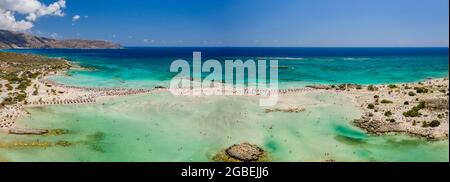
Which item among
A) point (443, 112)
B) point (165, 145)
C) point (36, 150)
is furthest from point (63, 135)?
point (443, 112)

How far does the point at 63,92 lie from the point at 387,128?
46.9 meters

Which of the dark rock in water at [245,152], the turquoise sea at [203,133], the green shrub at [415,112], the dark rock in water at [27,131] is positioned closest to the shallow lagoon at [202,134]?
the turquoise sea at [203,133]

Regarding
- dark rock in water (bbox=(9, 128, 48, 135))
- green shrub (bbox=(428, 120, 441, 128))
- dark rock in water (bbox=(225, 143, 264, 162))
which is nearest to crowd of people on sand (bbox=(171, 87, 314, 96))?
green shrub (bbox=(428, 120, 441, 128))

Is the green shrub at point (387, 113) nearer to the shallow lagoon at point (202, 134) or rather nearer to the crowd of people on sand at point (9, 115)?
the shallow lagoon at point (202, 134)

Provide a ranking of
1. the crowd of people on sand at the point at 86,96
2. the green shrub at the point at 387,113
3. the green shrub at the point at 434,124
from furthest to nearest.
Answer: the crowd of people on sand at the point at 86,96
the green shrub at the point at 387,113
the green shrub at the point at 434,124

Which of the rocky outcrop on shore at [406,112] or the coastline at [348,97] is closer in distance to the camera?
the coastline at [348,97]

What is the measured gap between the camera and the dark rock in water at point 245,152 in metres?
31.4

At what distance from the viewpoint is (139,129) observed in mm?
40781

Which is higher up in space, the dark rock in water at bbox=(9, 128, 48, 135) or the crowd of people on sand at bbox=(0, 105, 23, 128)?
the crowd of people on sand at bbox=(0, 105, 23, 128)

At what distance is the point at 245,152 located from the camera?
105 feet

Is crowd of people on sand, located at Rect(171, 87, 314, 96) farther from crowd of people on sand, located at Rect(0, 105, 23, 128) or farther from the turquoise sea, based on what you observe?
crowd of people on sand, located at Rect(0, 105, 23, 128)

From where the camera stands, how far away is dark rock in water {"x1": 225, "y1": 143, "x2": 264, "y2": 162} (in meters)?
31.4

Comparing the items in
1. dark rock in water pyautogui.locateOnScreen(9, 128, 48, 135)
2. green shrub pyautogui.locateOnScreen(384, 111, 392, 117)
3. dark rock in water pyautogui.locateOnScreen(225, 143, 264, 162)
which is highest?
green shrub pyautogui.locateOnScreen(384, 111, 392, 117)

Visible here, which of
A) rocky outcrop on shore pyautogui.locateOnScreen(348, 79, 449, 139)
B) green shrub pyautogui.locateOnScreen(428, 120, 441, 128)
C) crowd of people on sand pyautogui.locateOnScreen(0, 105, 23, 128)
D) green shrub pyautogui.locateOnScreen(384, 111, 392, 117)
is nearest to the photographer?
rocky outcrop on shore pyautogui.locateOnScreen(348, 79, 449, 139)
